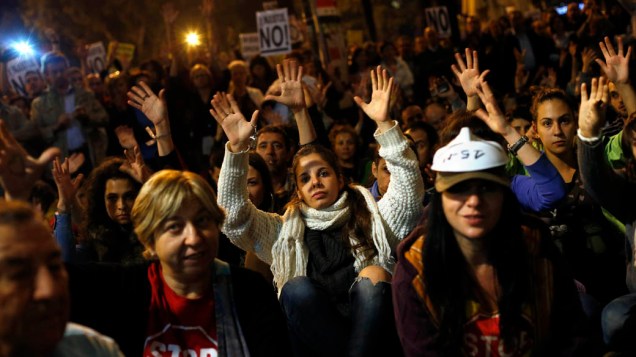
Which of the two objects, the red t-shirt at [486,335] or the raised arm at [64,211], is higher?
the raised arm at [64,211]

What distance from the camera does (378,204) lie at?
15.2 feet

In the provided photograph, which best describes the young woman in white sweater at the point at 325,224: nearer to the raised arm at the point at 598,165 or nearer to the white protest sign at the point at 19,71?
the raised arm at the point at 598,165

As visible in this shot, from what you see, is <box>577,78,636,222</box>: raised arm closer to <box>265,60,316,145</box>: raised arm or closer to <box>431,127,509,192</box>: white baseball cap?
<box>431,127,509,192</box>: white baseball cap

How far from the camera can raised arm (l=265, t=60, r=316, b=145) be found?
565 cm

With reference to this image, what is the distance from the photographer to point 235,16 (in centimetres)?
2492

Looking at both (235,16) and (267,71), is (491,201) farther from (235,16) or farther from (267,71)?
(235,16)

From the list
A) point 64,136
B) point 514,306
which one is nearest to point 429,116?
point 64,136

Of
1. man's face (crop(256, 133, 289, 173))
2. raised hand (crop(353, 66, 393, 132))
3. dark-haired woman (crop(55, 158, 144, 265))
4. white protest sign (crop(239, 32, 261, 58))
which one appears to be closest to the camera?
raised hand (crop(353, 66, 393, 132))

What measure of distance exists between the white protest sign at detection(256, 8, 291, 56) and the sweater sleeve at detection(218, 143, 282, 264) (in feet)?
25.9

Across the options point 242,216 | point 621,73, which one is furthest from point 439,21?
point 242,216

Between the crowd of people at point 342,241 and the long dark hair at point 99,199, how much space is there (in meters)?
0.01

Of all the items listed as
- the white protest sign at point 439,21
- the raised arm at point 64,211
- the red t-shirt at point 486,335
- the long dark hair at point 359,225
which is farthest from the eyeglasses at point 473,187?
the white protest sign at point 439,21

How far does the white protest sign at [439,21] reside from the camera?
16.4 metres

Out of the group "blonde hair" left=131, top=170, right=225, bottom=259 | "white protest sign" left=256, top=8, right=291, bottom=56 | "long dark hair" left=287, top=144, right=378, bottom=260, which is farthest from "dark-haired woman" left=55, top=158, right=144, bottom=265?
"white protest sign" left=256, top=8, right=291, bottom=56
